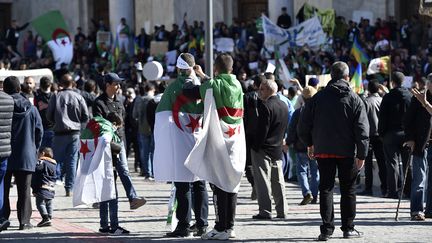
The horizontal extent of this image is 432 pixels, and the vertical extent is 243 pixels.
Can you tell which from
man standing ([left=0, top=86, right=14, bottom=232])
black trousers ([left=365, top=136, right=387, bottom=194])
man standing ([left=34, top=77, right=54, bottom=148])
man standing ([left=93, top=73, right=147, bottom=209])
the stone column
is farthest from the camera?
the stone column

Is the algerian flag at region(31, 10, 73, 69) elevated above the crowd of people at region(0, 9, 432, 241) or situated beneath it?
elevated above

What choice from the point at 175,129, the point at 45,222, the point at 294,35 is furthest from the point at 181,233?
the point at 294,35

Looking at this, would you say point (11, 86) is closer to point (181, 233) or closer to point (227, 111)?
point (181, 233)

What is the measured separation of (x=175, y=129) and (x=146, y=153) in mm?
9203

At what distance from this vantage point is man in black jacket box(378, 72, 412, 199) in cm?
1678

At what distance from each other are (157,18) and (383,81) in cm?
1496

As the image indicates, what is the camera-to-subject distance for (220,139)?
12.6 metres

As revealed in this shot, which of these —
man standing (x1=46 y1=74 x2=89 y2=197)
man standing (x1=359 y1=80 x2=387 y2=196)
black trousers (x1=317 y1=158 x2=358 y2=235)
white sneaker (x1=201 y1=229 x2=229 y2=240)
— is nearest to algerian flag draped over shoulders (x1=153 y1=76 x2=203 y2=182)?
white sneaker (x1=201 y1=229 x2=229 y2=240)

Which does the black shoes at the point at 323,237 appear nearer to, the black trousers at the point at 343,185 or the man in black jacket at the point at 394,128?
the black trousers at the point at 343,185

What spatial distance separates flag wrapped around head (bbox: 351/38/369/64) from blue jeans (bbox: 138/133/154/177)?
20.2 feet

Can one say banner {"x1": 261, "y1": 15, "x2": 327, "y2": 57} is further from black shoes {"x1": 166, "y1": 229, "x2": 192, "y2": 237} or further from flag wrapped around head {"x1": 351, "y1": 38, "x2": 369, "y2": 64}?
black shoes {"x1": 166, "y1": 229, "x2": 192, "y2": 237}

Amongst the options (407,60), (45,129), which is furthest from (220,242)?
(407,60)

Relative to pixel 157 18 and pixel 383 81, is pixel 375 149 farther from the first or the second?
pixel 157 18

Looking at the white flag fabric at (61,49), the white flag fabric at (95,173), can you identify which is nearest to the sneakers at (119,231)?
the white flag fabric at (95,173)
